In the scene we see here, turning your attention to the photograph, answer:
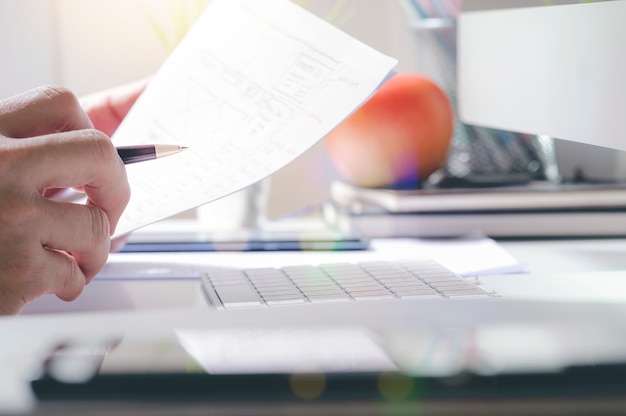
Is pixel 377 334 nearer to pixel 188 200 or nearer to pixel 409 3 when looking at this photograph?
pixel 188 200

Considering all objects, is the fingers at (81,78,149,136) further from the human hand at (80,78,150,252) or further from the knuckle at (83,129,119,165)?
the knuckle at (83,129,119,165)

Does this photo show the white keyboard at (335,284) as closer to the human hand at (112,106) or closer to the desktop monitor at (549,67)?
the desktop monitor at (549,67)

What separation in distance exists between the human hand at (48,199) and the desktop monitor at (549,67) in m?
0.31

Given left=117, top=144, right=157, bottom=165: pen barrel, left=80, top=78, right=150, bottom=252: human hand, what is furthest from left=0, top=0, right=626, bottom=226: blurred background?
left=117, top=144, right=157, bottom=165: pen barrel

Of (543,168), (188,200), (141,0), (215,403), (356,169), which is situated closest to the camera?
(215,403)

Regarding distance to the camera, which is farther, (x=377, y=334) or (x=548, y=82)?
(x=548, y=82)

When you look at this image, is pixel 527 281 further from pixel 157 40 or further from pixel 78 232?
pixel 157 40

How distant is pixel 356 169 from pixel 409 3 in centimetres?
40

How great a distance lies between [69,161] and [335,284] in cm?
19

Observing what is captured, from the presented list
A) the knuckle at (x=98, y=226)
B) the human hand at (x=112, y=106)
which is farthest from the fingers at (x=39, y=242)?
the human hand at (x=112, y=106)

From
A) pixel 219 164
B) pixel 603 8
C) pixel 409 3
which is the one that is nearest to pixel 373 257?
pixel 219 164

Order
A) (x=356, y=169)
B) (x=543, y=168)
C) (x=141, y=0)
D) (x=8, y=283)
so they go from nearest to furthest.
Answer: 1. (x=8, y=283)
2. (x=356, y=169)
3. (x=543, y=168)
4. (x=141, y=0)

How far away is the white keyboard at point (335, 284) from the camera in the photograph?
1.70 ft

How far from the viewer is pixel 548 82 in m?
0.69
